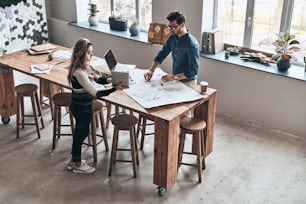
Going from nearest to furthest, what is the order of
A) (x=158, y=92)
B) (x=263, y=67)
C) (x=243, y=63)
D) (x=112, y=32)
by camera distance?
(x=158, y=92) → (x=263, y=67) → (x=243, y=63) → (x=112, y=32)

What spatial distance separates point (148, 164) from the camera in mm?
4492

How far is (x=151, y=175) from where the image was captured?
430cm

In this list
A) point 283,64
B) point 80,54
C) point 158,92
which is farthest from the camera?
point 283,64

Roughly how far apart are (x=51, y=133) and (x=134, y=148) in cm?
134

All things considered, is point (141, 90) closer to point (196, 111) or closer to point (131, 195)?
point (196, 111)

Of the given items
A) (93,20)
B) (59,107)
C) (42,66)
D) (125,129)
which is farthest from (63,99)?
(93,20)

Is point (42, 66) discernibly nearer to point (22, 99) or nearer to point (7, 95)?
point (22, 99)

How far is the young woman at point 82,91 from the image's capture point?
3.92 m

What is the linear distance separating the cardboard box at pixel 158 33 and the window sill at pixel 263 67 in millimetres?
596

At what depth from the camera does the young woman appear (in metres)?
3.92

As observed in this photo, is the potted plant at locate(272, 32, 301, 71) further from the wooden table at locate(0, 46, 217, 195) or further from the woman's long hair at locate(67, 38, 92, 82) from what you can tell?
the woman's long hair at locate(67, 38, 92, 82)

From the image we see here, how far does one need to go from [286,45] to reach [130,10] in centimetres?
257

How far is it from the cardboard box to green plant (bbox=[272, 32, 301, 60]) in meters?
1.45

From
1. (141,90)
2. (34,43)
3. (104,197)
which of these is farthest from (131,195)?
(34,43)
